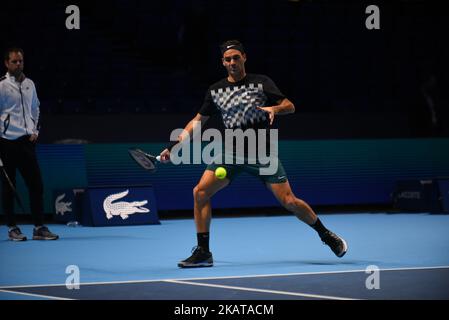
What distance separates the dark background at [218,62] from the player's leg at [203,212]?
8242mm

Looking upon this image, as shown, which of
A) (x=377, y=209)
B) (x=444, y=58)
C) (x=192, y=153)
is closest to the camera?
(x=192, y=153)

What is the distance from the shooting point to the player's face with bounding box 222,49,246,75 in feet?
31.3

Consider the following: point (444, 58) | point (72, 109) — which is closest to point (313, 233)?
point (72, 109)

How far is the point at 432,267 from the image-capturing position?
30.4 feet

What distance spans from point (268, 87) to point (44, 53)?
949 cm

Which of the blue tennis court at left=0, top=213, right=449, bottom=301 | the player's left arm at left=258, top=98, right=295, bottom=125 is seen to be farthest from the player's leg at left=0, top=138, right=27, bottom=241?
the player's left arm at left=258, top=98, right=295, bottom=125

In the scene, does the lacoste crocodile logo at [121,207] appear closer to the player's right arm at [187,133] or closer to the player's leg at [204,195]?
the player's right arm at [187,133]

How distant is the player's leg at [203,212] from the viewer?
31.2 feet

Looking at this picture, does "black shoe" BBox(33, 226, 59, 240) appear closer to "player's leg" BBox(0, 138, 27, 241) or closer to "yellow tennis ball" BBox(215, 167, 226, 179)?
"player's leg" BBox(0, 138, 27, 241)

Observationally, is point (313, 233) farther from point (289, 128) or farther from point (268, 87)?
point (289, 128)

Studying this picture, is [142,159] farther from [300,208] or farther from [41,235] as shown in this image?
[41,235]

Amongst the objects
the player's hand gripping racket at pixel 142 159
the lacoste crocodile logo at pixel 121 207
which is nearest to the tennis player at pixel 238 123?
the player's hand gripping racket at pixel 142 159

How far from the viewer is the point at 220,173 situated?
9.51 metres

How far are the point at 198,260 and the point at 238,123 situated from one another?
1.40 metres
